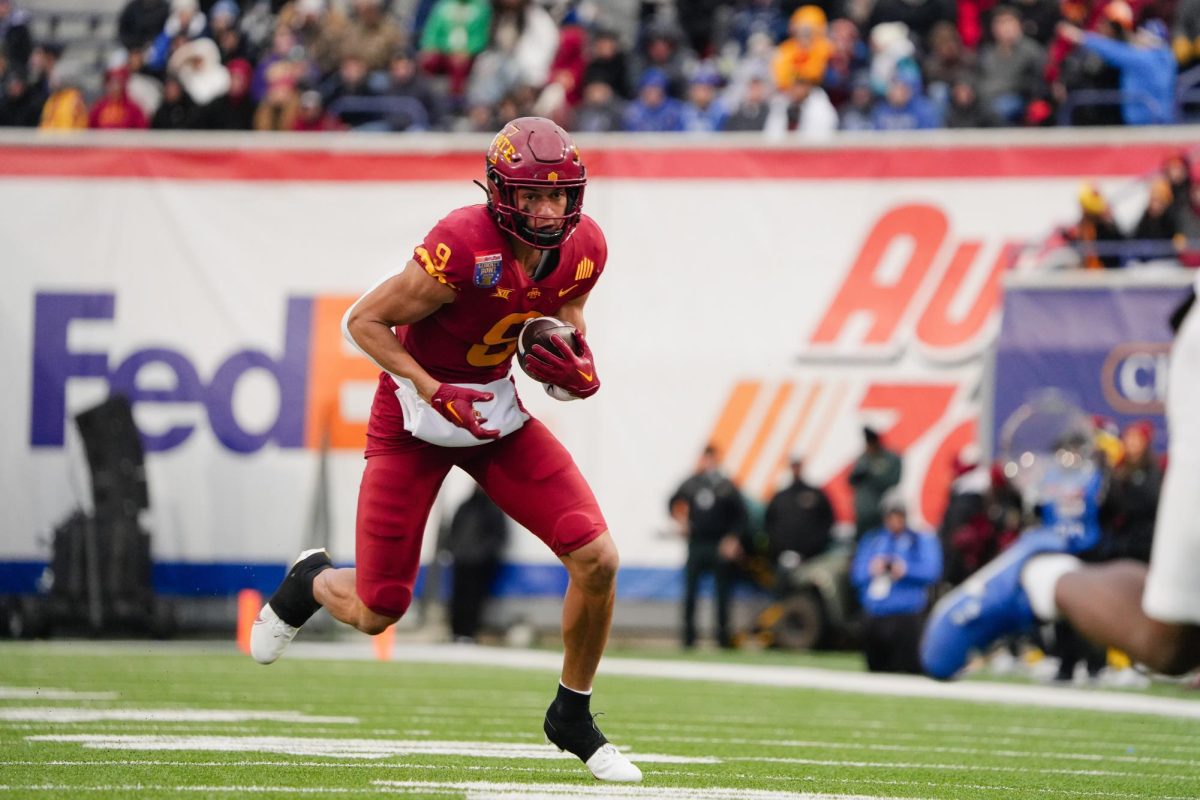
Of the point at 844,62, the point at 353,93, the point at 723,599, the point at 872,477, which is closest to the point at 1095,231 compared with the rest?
the point at 872,477

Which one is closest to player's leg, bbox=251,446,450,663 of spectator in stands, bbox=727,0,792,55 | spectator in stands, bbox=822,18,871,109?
spectator in stands, bbox=822,18,871,109

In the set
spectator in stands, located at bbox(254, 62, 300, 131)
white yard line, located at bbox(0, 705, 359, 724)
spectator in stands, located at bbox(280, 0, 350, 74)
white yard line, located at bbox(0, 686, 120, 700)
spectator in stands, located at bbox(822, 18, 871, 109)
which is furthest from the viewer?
spectator in stands, located at bbox(280, 0, 350, 74)

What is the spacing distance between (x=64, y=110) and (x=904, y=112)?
23.2ft

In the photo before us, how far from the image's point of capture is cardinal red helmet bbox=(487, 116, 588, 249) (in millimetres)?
5859

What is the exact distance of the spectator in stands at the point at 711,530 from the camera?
14.7 meters

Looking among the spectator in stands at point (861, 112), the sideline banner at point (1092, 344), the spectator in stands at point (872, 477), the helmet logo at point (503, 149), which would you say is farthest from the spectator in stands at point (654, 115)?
the helmet logo at point (503, 149)

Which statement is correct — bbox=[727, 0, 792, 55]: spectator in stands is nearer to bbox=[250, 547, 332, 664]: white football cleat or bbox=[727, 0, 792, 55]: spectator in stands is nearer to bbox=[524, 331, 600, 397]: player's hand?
bbox=[250, 547, 332, 664]: white football cleat

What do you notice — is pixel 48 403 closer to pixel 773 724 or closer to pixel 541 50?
pixel 541 50

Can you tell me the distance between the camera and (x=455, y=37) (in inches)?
690

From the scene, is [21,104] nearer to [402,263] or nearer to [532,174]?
[402,263]

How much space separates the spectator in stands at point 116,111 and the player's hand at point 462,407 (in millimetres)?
11608

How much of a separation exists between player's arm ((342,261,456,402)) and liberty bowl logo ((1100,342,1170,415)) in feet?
27.5

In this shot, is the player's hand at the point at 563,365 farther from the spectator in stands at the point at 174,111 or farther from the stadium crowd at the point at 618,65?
the spectator in stands at the point at 174,111

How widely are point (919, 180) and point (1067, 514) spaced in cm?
339
